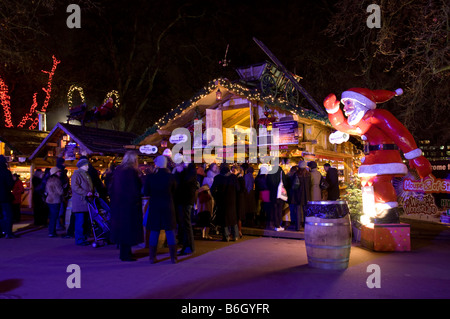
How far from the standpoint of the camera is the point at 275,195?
31.9ft

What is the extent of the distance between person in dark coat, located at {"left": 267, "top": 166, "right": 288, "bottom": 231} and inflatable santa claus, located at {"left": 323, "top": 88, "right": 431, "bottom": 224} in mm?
2378

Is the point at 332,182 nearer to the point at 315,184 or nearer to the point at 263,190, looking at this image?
the point at 315,184

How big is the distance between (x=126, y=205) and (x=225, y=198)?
276cm

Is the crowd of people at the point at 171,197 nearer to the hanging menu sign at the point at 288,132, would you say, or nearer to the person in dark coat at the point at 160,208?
the person in dark coat at the point at 160,208

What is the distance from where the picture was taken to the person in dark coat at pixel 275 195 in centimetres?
972

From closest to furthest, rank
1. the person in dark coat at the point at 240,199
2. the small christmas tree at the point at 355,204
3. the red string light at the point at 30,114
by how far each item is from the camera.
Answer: the small christmas tree at the point at 355,204 → the person in dark coat at the point at 240,199 → the red string light at the point at 30,114

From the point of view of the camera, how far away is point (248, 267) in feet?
20.1

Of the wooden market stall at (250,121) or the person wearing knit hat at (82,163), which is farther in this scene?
the wooden market stall at (250,121)

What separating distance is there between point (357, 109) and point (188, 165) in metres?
3.82

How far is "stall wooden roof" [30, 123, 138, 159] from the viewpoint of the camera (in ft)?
50.8

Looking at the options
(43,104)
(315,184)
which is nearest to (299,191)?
(315,184)

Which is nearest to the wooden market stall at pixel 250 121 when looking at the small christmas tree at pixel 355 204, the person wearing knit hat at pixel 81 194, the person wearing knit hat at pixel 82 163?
the small christmas tree at pixel 355 204

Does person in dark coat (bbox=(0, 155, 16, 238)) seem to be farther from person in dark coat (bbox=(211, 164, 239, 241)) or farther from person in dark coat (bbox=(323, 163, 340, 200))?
person in dark coat (bbox=(323, 163, 340, 200))
